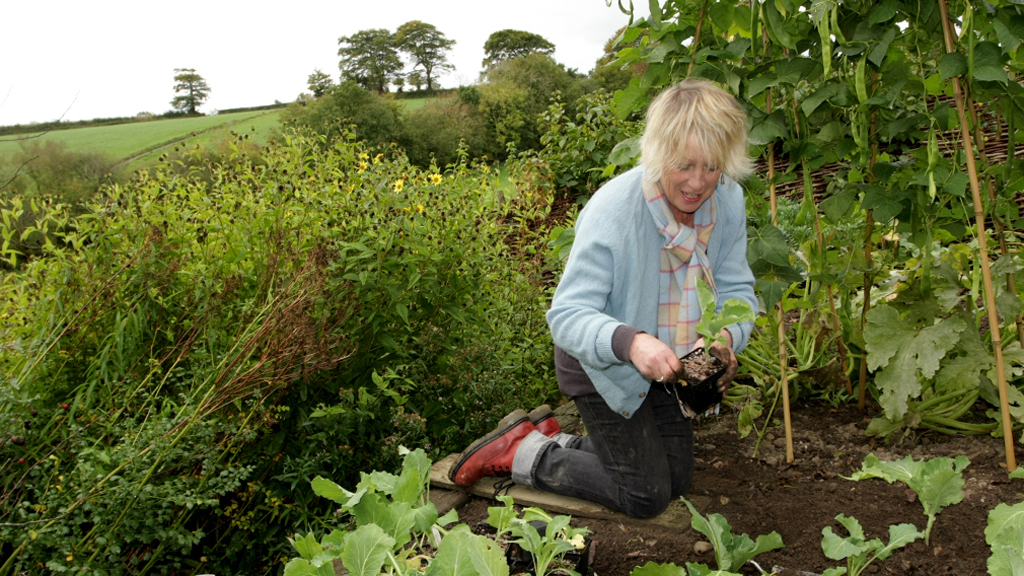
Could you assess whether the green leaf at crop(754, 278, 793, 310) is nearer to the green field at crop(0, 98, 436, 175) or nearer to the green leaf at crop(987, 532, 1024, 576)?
the green leaf at crop(987, 532, 1024, 576)

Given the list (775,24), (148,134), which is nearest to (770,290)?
(775,24)

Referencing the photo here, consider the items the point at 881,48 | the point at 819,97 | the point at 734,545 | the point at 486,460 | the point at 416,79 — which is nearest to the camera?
the point at 734,545

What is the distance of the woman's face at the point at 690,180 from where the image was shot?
1.78 meters

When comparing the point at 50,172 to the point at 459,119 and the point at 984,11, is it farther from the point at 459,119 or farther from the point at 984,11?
the point at 984,11

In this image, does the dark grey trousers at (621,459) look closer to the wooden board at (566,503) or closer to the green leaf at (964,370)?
the wooden board at (566,503)

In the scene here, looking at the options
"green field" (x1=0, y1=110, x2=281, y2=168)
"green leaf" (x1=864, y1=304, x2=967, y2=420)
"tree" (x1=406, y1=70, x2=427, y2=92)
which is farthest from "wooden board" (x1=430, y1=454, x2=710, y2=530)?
"tree" (x1=406, y1=70, x2=427, y2=92)

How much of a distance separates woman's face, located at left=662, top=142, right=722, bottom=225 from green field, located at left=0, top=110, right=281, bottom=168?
1005cm

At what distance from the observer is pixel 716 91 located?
6.00 feet

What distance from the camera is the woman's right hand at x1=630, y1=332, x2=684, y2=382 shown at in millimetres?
1689

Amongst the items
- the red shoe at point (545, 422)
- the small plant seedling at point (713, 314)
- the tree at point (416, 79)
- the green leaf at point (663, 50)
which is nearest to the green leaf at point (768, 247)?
the small plant seedling at point (713, 314)

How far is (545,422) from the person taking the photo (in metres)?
2.61

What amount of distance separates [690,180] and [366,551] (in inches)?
46.6

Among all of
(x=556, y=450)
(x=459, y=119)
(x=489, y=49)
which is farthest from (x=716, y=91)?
(x=489, y=49)

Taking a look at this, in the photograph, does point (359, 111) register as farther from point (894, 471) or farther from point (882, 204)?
point (894, 471)
